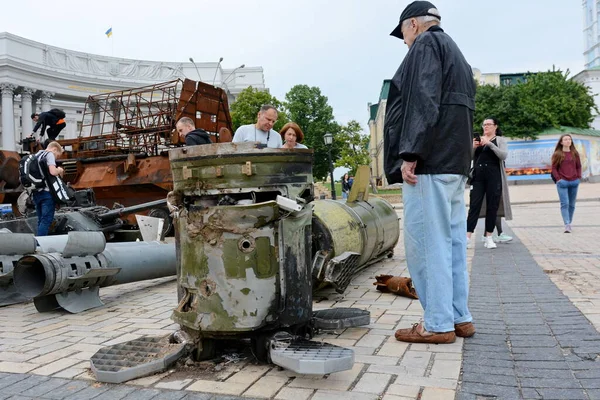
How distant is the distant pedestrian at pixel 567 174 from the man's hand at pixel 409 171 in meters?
7.37

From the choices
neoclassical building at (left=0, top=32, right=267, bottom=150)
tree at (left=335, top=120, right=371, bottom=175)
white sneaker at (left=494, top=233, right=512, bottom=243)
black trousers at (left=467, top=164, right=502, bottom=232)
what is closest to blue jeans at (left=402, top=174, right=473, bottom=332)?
black trousers at (left=467, top=164, right=502, bottom=232)

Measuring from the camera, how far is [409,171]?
11.1ft

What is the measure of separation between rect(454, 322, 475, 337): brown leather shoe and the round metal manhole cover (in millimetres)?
585

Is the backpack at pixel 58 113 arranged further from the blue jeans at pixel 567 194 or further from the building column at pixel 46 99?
the building column at pixel 46 99

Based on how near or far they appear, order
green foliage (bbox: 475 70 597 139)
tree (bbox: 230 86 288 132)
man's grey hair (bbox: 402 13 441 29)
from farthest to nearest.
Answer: green foliage (bbox: 475 70 597 139) → tree (bbox: 230 86 288 132) → man's grey hair (bbox: 402 13 441 29)

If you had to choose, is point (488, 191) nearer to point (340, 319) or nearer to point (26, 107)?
point (340, 319)

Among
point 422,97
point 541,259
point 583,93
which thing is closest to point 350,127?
point 583,93

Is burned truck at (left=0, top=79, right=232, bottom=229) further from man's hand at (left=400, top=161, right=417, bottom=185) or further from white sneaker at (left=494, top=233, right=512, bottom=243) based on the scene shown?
man's hand at (left=400, top=161, right=417, bottom=185)

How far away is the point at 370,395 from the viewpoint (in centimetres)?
261

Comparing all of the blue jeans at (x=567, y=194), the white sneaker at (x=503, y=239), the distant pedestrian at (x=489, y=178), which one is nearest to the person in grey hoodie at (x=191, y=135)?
the distant pedestrian at (x=489, y=178)

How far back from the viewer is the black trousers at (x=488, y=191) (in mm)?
8062

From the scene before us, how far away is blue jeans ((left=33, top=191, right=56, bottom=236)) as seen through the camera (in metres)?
7.19

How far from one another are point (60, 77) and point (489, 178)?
63005mm

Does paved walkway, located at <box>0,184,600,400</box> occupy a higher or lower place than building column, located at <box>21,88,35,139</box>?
lower
